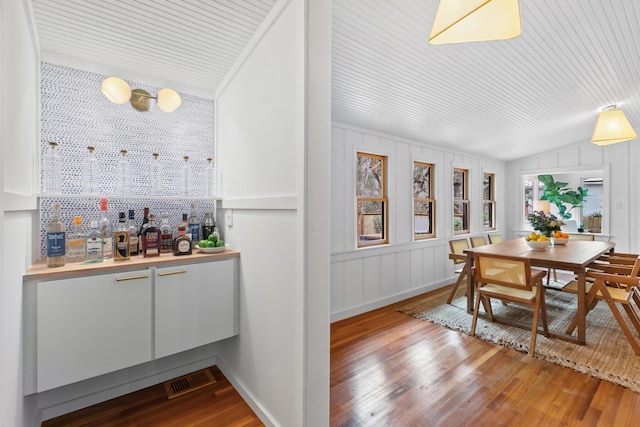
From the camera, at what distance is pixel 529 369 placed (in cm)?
234

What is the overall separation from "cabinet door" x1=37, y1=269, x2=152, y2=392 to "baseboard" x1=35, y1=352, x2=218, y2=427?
1.14 ft

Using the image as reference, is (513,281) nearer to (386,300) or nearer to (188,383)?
(386,300)

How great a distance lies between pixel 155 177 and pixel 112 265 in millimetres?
784

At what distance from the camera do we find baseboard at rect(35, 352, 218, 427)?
178cm

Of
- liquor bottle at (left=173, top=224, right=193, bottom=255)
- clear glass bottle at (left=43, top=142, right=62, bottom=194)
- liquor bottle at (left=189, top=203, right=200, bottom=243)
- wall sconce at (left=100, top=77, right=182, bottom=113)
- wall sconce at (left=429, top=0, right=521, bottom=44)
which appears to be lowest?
liquor bottle at (left=173, top=224, right=193, bottom=255)

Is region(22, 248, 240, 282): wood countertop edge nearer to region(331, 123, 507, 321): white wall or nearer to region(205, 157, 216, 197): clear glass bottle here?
region(205, 157, 216, 197): clear glass bottle

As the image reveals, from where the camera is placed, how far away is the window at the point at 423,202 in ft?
14.7

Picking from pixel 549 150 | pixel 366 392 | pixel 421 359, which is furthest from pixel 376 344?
pixel 549 150

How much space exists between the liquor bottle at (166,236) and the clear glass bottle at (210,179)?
46cm

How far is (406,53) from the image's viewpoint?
2225 millimetres

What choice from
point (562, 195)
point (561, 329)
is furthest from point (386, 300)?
point (562, 195)

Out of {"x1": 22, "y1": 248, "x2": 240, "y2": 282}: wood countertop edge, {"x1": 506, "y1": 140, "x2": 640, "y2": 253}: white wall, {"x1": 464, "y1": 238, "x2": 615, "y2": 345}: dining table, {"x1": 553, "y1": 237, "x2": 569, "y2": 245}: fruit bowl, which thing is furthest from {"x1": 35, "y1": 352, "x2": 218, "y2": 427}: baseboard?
{"x1": 506, "y1": 140, "x2": 640, "y2": 253}: white wall

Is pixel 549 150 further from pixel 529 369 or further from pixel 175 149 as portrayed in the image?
pixel 175 149

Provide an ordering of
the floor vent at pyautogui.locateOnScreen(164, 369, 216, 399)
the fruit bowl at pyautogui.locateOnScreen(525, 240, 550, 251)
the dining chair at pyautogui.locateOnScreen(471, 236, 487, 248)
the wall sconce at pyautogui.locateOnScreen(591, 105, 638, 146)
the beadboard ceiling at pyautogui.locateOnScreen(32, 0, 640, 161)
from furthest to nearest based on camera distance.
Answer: the dining chair at pyautogui.locateOnScreen(471, 236, 487, 248) → the fruit bowl at pyautogui.locateOnScreen(525, 240, 550, 251) → the wall sconce at pyautogui.locateOnScreen(591, 105, 638, 146) → the floor vent at pyautogui.locateOnScreen(164, 369, 216, 399) → the beadboard ceiling at pyautogui.locateOnScreen(32, 0, 640, 161)
